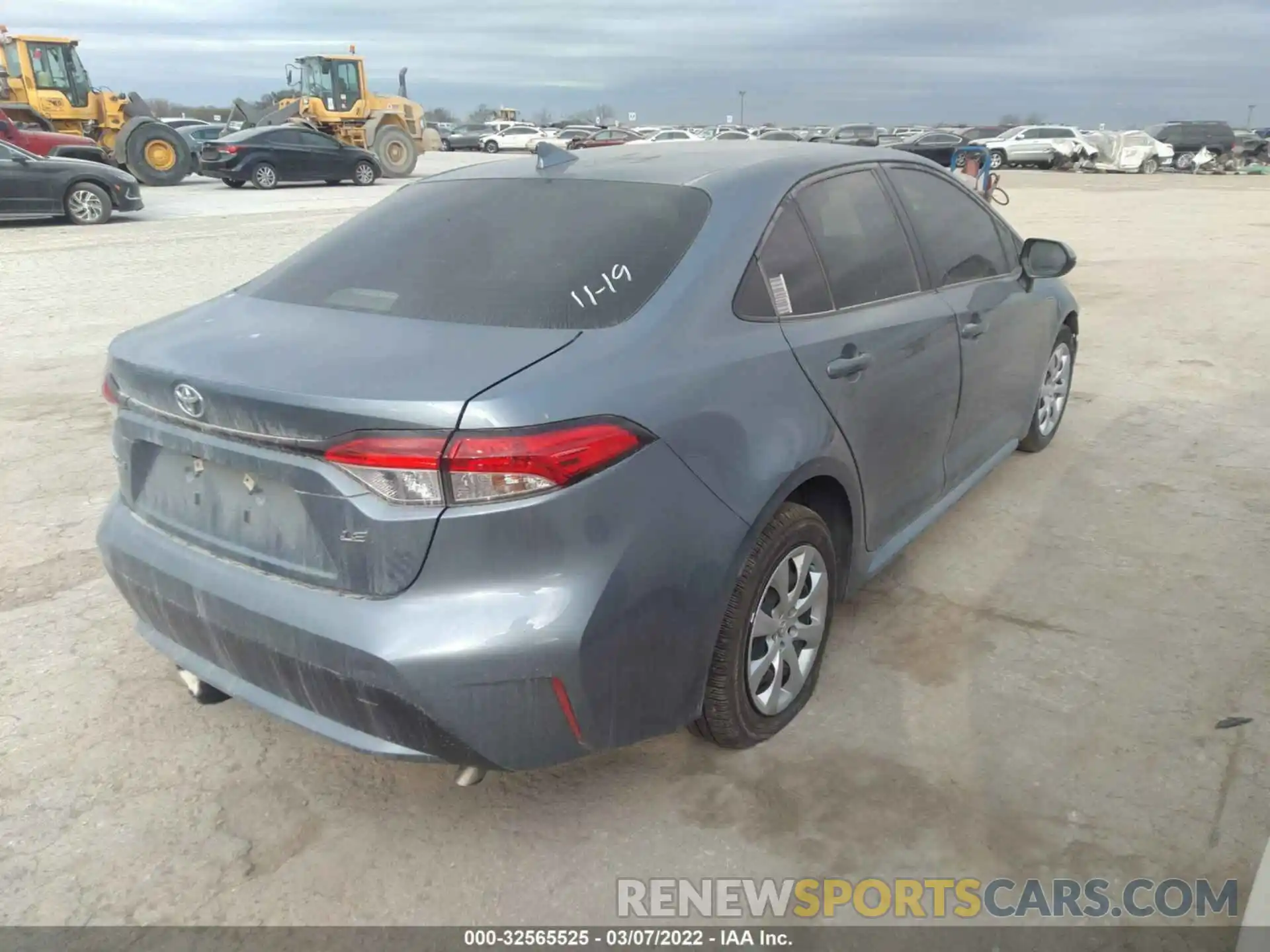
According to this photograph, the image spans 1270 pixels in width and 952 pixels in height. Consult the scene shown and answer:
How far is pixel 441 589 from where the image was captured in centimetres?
204

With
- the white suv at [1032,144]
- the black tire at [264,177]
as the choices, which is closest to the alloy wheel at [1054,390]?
the black tire at [264,177]

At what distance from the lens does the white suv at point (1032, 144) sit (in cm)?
3656

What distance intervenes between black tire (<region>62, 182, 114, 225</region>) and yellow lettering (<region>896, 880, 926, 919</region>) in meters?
16.6

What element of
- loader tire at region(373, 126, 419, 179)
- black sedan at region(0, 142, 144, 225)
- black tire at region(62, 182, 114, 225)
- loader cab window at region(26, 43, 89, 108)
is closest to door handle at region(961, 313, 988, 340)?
black sedan at region(0, 142, 144, 225)

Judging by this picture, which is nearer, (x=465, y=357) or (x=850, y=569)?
(x=465, y=357)

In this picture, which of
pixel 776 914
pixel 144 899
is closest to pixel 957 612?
pixel 776 914

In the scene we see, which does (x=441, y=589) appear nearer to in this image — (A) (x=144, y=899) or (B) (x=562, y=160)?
(A) (x=144, y=899)

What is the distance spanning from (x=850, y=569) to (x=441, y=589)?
1.54 m

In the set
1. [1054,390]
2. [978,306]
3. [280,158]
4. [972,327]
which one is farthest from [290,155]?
[972,327]

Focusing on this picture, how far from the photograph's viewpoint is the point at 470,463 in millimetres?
1962

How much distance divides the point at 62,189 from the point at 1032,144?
3440 centimetres

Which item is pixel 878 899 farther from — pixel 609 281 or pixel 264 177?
pixel 264 177

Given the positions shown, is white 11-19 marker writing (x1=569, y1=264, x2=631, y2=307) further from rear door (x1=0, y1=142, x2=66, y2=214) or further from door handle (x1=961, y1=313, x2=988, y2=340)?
rear door (x1=0, y1=142, x2=66, y2=214)

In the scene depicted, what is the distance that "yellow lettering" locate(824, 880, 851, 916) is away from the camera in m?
2.26
